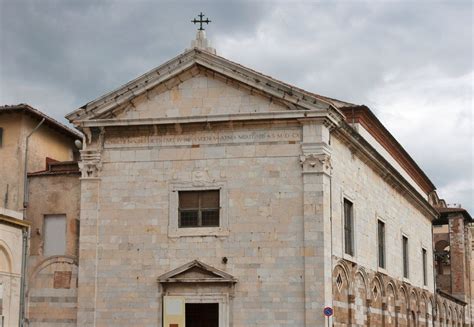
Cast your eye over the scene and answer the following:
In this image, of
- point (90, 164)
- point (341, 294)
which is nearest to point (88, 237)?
point (90, 164)

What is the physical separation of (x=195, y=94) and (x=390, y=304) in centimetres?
1320

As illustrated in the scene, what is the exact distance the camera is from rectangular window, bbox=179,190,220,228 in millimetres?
27812

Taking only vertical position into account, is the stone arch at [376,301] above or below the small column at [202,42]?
below

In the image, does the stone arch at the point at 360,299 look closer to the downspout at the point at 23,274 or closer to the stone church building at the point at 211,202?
the stone church building at the point at 211,202

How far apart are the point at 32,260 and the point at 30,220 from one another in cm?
132

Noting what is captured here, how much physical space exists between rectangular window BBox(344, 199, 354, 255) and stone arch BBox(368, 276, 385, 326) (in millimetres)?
2668

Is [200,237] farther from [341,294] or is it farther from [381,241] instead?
[381,241]

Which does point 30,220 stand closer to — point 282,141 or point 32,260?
point 32,260

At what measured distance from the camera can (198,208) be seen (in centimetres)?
2794

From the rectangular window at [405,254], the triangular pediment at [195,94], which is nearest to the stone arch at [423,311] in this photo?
the rectangular window at [405,254]

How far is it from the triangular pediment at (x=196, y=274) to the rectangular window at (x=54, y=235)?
389cm

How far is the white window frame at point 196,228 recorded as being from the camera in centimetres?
2748

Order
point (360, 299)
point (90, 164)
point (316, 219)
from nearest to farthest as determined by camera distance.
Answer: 1. point (316, 219)
2. point (90, 164)
3. point (360, 299)

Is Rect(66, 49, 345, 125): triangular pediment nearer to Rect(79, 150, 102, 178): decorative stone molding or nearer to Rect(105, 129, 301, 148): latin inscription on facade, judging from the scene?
Rect(105, 129, 301, 148): latin inscription on facade
